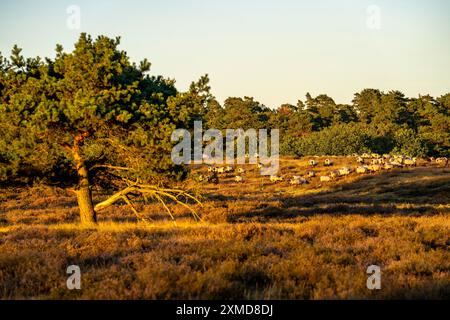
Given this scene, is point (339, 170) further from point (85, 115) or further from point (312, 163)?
point (85, 115)

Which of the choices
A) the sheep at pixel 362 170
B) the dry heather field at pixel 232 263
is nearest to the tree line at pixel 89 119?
the dry heather field at pixel 232 263

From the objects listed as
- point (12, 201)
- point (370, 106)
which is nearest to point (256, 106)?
point (370, 106)

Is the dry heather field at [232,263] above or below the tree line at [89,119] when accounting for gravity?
below

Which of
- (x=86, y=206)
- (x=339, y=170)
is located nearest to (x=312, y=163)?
(x=339, y=170)

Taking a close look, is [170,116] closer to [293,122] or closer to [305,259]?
[305,259]

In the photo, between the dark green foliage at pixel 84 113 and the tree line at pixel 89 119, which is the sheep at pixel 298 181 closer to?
the tree line at pixel 89 119

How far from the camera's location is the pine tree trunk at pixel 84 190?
1486 centimetres

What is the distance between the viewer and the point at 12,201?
32.5m

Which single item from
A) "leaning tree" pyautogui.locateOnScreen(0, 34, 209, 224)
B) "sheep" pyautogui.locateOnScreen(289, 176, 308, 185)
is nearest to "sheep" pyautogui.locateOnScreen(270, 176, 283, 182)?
"sheep" pyautogui.locateOnScreen(289, 176, 308, 185)

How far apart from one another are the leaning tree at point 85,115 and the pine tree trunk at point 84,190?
0.04m

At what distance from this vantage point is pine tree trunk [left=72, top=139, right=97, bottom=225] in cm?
1486

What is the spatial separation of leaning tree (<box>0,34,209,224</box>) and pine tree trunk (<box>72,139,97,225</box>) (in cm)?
4

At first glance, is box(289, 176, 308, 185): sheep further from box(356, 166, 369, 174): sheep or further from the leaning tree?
the leaning tree

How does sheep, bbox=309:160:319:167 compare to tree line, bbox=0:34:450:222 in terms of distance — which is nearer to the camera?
tree line, bbox=0:34:450:222
